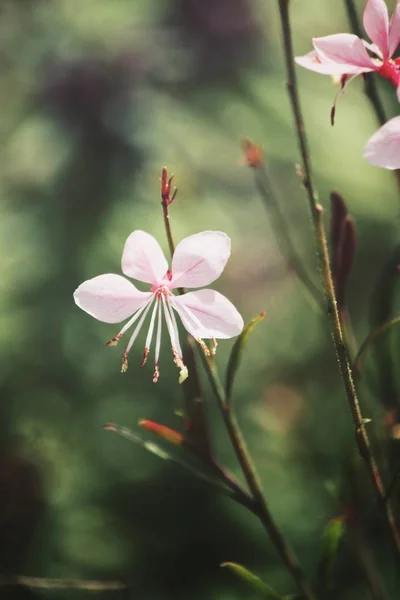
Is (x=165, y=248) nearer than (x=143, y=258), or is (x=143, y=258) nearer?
(x=143, y=258)

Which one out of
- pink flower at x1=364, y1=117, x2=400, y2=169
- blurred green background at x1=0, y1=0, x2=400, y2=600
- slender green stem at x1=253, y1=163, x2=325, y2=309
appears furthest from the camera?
blurred green background at x1=0, y1=0, x2=400, y2=600

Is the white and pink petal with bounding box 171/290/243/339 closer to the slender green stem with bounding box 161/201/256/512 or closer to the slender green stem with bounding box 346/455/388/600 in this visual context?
the slender green stem with bounding box 161/201/256/512

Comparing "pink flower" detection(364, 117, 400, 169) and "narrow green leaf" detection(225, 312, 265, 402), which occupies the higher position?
"pink flower" detection(364, 117, 400, 169)

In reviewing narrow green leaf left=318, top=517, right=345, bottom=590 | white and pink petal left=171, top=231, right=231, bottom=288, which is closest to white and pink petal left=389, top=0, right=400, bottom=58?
white and pink petal left=171, top=231, right=231, bottom=288

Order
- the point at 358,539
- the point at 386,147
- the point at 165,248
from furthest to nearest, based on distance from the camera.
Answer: the point at 165,248, the point at 358,539, the point at 386,147

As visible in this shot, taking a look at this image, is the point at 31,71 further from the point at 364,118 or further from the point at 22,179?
the point at 364,118

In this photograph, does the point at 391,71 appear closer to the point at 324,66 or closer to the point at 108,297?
the point at 324,66

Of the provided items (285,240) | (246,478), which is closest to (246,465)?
(246,478)
